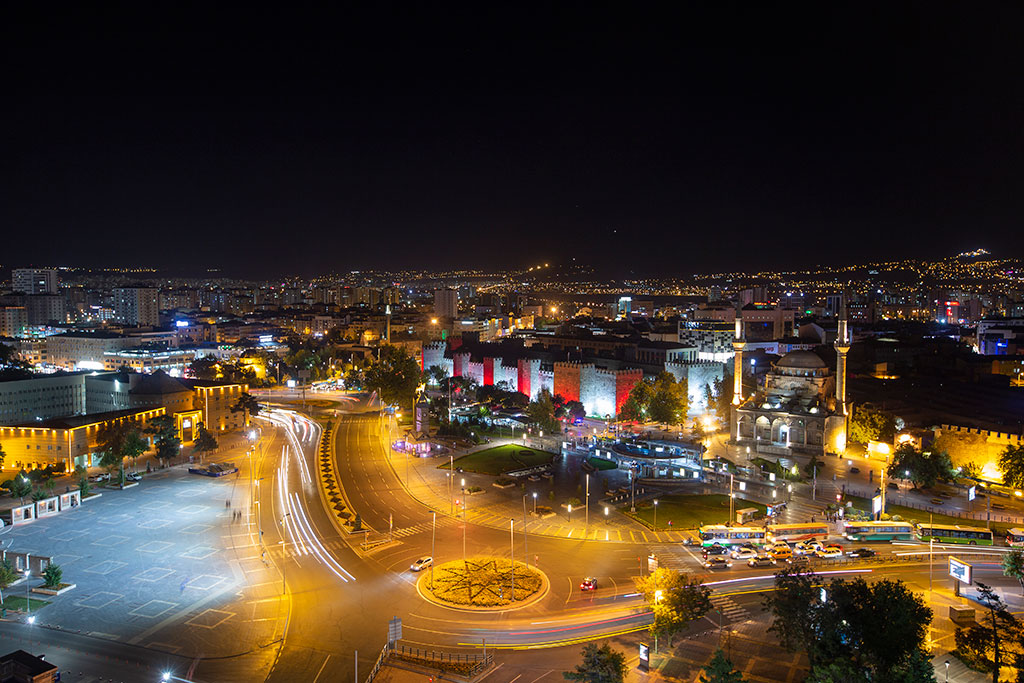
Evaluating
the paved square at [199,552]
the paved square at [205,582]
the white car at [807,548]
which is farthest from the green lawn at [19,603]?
the white car at [807,548]

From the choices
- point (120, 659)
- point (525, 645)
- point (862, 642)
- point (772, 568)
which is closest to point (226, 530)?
point (120, 659)

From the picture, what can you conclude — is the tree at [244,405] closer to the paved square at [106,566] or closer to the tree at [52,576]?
the paved square at [106,566]

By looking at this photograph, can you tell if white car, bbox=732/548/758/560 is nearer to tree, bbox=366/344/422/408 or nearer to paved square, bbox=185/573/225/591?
paved square, bbox=185/573/225/591

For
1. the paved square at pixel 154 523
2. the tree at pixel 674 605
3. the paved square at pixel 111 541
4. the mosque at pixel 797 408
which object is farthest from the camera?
the mosque at pixel 797 408

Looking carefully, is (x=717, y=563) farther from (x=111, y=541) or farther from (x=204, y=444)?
(x=204, y=444)

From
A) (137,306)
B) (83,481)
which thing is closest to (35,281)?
(137,306)

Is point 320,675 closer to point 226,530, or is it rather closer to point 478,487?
point 226,530
